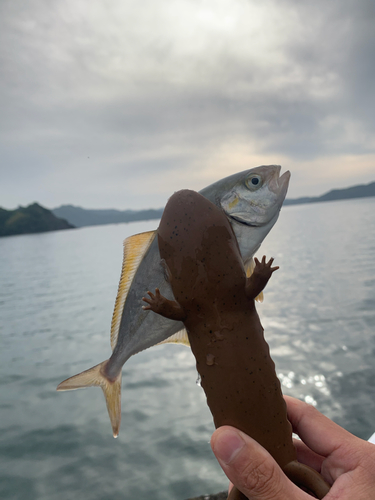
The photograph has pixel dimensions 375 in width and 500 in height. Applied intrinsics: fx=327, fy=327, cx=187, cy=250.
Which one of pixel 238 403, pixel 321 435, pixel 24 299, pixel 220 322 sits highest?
pixel 220 322

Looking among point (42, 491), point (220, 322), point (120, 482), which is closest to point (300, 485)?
point (220, 322)

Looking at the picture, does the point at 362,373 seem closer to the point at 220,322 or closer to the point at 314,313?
the point at 314,313

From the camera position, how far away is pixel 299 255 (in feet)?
137

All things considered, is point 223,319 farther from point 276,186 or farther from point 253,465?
point 276,186

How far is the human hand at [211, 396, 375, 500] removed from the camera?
192 cm

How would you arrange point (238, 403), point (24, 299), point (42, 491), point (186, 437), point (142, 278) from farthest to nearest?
point (24, 299) < point (186, 437) < point (42, 491) < point (142, 278) < point (238, 403)

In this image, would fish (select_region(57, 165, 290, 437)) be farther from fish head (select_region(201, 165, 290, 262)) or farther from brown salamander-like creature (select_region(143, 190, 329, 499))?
brown salamander-like creature (select_region(143, 190, 329, 499))

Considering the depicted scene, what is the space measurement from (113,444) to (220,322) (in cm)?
904

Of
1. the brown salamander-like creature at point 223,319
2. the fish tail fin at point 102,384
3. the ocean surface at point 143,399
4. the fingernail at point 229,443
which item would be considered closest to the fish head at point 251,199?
the brown salamander-like creature at point 223,319

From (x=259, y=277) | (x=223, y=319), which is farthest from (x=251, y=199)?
(x=223, y=319)

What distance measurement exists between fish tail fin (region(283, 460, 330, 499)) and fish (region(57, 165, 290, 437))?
1175mm

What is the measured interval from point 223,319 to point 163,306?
0.38 metres

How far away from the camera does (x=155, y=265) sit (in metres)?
2.57

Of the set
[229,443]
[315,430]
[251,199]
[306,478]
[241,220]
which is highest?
[251,199]
